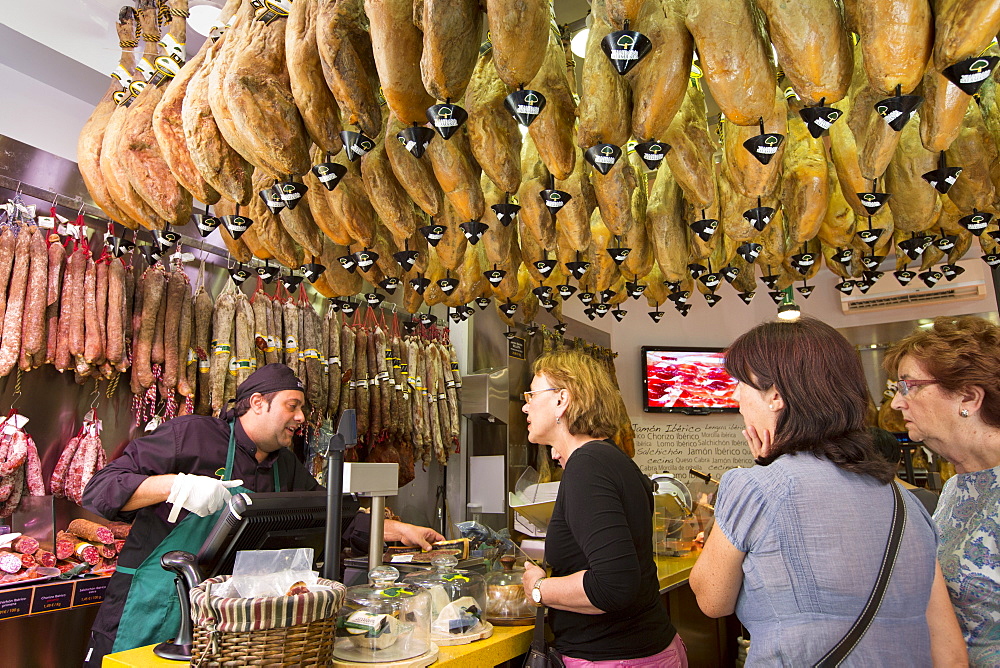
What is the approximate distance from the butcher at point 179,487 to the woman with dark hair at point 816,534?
184 cm

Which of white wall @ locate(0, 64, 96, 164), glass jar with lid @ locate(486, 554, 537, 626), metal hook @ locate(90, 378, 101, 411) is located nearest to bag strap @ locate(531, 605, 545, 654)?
glass jar with lid @ locate(486, 554, 537, 626)

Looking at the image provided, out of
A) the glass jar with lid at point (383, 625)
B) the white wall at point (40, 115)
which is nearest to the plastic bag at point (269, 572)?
the glass jar with lid at point (383, 625)

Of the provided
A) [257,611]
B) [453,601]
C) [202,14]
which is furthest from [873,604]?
[202,14]

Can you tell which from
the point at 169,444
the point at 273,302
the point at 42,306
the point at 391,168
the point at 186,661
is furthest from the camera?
the point at 273,302

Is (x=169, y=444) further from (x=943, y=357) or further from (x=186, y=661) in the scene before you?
(x=943, y=357)

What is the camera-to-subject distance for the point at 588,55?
82.0 inches

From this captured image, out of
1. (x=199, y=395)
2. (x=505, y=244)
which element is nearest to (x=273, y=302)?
(x=199, y=395)

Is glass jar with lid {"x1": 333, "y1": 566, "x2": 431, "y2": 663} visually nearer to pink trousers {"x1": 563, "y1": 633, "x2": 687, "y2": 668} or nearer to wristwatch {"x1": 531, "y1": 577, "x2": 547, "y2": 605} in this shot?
wristwatch {"x1": 531, "y1": 577, "x2": 547, "y2": 605}

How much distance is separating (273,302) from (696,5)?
3.62m

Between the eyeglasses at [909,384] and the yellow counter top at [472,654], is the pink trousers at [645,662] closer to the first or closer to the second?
the yellow counter top at [472,654]

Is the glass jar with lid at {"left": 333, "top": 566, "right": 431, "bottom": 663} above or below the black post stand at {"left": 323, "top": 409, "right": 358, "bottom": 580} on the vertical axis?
below

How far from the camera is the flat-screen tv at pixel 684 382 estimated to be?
8.84m

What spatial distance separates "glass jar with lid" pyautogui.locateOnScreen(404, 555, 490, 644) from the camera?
2.32 metres

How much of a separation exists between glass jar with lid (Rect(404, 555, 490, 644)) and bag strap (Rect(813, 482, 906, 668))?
118 centimetres
